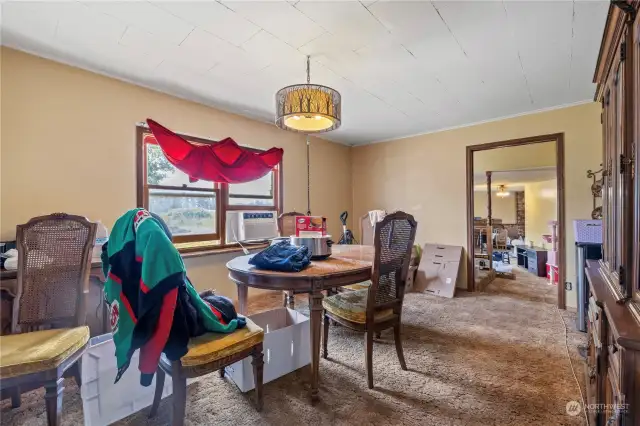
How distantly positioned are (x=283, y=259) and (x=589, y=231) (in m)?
2.85

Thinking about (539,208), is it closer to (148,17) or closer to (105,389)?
(148,17)

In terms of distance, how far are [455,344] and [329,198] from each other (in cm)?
302

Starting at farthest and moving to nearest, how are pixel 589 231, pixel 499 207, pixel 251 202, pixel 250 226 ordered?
pixel 499 207 → pixel 251 202 → pixel 250 226 → pixel 589 231

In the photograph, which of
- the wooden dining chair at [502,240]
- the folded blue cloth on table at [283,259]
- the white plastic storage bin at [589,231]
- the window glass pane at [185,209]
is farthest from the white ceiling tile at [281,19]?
the wooden dining chair at [502,240]

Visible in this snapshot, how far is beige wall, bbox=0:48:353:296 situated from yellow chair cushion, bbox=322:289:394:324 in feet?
5.97

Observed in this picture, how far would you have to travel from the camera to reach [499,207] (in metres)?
10.7

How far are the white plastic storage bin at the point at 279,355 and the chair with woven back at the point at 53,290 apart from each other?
879 millimetres

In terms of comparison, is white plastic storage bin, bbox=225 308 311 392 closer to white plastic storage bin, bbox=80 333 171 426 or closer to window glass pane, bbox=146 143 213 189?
white plastic storage bin, bbox=80 333 171 426

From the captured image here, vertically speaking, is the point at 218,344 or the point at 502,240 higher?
the point at 218,344

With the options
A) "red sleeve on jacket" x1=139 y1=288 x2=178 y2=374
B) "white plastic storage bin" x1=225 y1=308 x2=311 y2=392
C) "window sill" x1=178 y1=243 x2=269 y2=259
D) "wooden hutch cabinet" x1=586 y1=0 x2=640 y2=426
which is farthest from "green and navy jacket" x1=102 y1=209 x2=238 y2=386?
"window sill" x1=178 y1=243 x2=269 y2=259

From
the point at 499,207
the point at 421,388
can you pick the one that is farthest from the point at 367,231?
the point at 499,207

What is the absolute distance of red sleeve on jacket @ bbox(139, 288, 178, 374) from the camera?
1.25 metres

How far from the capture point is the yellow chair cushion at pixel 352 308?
196 centimetres

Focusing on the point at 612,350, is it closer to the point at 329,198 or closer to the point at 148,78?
the point at 148,78
